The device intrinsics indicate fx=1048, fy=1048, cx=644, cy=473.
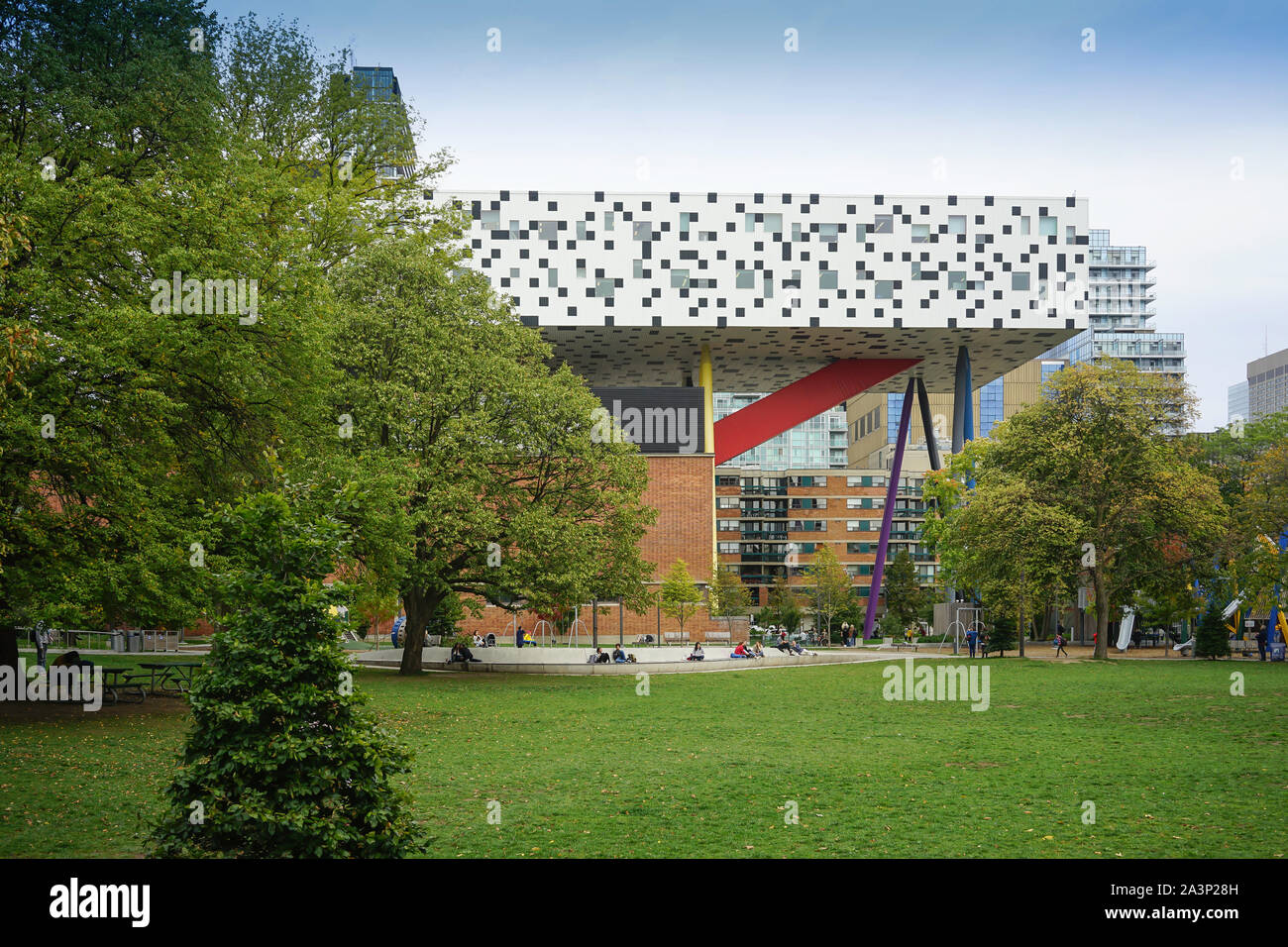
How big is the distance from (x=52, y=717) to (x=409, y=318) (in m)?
16.0

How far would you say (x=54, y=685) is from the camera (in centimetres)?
2356

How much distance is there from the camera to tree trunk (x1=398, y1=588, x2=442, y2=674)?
34812mm

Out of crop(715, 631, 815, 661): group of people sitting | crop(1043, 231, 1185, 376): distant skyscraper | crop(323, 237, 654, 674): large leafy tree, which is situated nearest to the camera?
crop(323, 237, 654, 674): large leafy tree

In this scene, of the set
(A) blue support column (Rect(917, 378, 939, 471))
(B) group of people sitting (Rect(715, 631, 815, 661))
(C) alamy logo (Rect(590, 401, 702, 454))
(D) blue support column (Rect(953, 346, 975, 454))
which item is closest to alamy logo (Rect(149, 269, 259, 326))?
(B) group of people sitting (Rect(715, 631, 815, 661))

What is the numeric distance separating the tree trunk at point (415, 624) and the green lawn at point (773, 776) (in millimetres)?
8758

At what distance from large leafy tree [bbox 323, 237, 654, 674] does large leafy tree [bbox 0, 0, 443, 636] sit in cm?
511

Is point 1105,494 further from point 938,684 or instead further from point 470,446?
point 470,446

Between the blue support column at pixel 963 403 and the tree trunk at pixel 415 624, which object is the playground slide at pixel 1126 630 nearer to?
the blue support column at pixel 963 403

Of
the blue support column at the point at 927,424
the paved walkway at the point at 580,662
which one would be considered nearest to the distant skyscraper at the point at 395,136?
the paved walkway at the point at 580,662

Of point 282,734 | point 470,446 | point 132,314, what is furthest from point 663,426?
point 282,734

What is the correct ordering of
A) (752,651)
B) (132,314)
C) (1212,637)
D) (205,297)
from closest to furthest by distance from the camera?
1. (132,314)
2. (205,297)
3. (1212,637)
4. (752,651)

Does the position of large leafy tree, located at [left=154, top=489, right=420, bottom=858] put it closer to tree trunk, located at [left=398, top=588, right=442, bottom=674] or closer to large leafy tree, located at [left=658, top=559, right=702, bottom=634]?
tree trunk, located at [left=398, top=588, right=442, bottom=674]

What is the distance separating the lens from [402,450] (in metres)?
31.5
